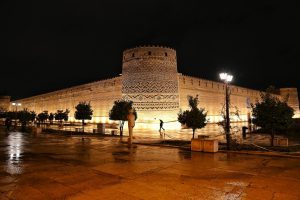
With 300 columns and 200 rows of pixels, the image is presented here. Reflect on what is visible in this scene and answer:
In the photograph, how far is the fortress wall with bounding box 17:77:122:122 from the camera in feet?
93.5

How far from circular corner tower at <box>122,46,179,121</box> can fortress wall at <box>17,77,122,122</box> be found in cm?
483

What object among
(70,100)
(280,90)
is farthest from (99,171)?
(280,90)

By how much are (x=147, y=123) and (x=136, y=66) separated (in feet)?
17.0

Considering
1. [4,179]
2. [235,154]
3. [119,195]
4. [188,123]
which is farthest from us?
[188,123]

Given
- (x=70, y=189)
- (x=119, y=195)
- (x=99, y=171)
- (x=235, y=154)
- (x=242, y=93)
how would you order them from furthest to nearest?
(x=242, y=93)
(x=235, y=154)
(x=99, y=171)
(x=70, y=189)
(x=119, y=195)

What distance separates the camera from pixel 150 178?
4.73m

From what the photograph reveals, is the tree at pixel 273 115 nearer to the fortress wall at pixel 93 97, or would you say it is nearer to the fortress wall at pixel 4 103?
the fortress wall at pixel 93 97

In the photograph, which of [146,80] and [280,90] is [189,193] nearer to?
[146,80]

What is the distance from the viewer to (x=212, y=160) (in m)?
6.70

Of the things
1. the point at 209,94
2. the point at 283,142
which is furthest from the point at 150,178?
the point at 209,94

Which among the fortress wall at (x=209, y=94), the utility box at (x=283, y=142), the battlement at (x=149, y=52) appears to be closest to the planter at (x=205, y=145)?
the utility box at (x=283, y=142)

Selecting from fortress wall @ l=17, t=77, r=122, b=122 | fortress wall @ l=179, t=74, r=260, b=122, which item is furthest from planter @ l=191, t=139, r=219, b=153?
fortress wall @ l=17, t=77, r=122, b=122

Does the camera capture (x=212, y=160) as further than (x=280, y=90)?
No

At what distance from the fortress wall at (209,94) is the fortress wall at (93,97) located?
7146 mm
